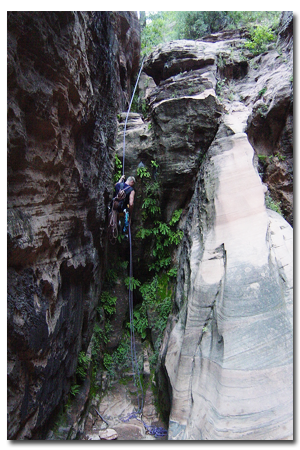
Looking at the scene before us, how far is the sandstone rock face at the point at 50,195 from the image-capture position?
3.68 metres

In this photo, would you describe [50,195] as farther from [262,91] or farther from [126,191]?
[262,91]

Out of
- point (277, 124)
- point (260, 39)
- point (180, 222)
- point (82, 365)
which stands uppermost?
point (260, 39)

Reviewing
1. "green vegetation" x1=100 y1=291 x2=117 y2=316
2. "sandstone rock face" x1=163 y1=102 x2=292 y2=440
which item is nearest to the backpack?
"sandstone rock face" x1=163 y1=102 x2=292 y2=440

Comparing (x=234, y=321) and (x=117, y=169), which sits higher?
(x=117, y=169)

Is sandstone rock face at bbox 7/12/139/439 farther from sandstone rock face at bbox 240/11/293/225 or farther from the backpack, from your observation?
sandstone rock face at bbox 240/11/293/225

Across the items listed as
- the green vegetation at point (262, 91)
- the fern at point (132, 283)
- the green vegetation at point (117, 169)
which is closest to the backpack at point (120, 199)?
the green vegetation at point (117, 169)

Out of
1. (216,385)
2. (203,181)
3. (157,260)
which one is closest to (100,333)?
(157,260)

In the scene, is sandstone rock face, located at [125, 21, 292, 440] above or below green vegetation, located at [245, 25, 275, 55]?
below

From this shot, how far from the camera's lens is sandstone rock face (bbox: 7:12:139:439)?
368cm

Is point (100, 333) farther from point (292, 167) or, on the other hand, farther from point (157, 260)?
point (292, 167)

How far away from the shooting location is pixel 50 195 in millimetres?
4762

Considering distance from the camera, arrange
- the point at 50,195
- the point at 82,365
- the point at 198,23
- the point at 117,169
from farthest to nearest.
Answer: the point at 198,23
the point at 117,169
the point at 82,365
the point at 50,195

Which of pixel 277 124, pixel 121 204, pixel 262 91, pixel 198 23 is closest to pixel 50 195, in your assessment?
pixel 121 204

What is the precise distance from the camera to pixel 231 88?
8.59 m
